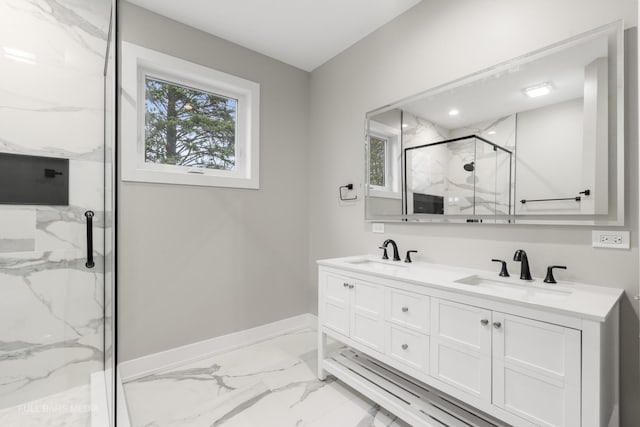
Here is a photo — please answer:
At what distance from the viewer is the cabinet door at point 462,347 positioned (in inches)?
49.2

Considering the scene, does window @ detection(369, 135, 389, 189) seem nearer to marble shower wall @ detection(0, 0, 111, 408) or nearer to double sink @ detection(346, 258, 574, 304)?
double sink @ detection(346, 258, 574, 304)

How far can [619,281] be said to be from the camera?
1317 mm

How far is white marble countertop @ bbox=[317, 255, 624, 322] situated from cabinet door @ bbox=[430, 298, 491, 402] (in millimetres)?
94

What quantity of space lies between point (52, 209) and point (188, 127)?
42.0 inches

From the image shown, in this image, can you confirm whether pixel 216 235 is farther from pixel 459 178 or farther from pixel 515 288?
pixel 515 288

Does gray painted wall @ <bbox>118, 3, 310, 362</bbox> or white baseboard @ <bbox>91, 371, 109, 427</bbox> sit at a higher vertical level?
gray painted wall @ <bbox>118, 3, 310, 362</bbox>

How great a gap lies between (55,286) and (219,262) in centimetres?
100

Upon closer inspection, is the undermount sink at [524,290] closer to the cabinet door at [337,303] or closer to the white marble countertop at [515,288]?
the white marble countertop at [515,288]

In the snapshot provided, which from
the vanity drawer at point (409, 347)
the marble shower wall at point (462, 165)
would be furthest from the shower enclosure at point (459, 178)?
the vanity drawer at point (409, 347)

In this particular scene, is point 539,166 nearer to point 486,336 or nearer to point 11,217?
point 486,336

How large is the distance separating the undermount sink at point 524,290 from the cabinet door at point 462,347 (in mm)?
165

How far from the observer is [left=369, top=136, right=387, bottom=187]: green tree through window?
232 cm

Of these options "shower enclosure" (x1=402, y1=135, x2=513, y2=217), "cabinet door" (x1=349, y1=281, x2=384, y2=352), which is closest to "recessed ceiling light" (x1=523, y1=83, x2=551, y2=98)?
"shower enclosure" (x1=402, y1=135, x2=513, y2=217)

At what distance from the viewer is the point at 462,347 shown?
51.9 inches
